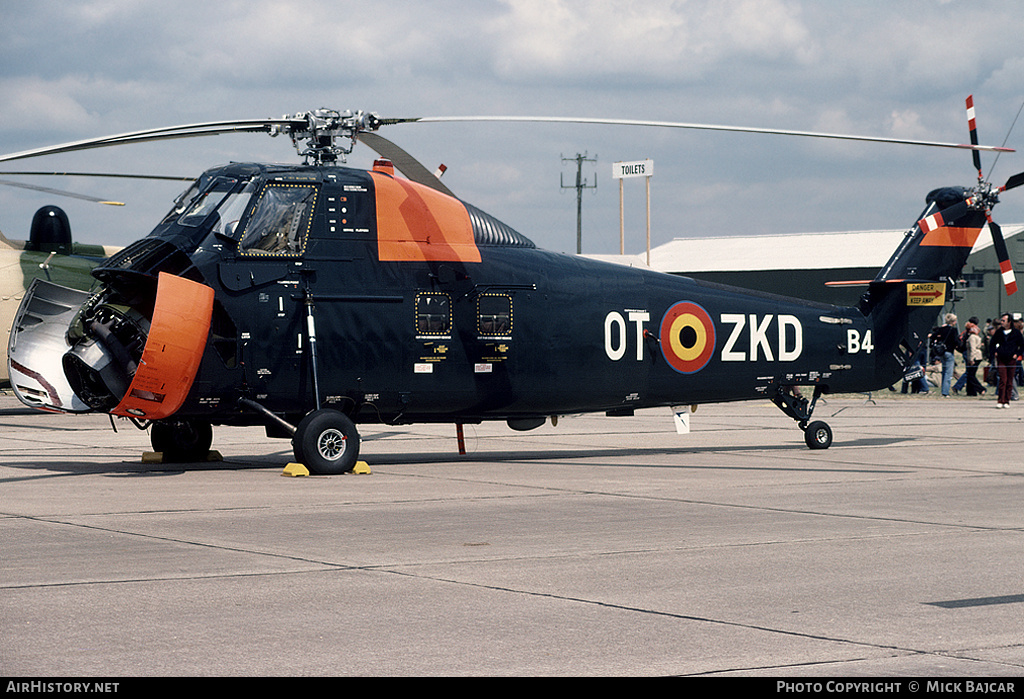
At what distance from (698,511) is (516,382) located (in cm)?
543

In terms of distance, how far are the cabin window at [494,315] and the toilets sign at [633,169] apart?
5739 centimetres

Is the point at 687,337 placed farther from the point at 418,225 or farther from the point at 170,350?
the point at 170,350

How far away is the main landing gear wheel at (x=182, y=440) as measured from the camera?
17250 millimetres

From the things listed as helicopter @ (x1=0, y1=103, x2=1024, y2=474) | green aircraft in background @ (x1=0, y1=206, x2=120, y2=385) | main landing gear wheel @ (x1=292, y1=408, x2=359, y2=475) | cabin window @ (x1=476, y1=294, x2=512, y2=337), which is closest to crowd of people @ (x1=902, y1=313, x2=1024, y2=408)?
helicopter @ (x1=0, y1=103, x2=1024, y2=474)

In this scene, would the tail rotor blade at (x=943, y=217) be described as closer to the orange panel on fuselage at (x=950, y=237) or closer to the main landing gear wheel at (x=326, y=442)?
the orange panel on fuselage at (x=950, y=237)

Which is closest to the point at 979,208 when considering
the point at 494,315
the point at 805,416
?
the point at 805,416

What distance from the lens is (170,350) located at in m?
14.6

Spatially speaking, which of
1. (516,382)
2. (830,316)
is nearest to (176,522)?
(516,382)

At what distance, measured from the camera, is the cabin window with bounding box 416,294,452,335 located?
16.6 meters

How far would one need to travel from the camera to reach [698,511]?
1218cm

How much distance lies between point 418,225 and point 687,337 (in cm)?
449
